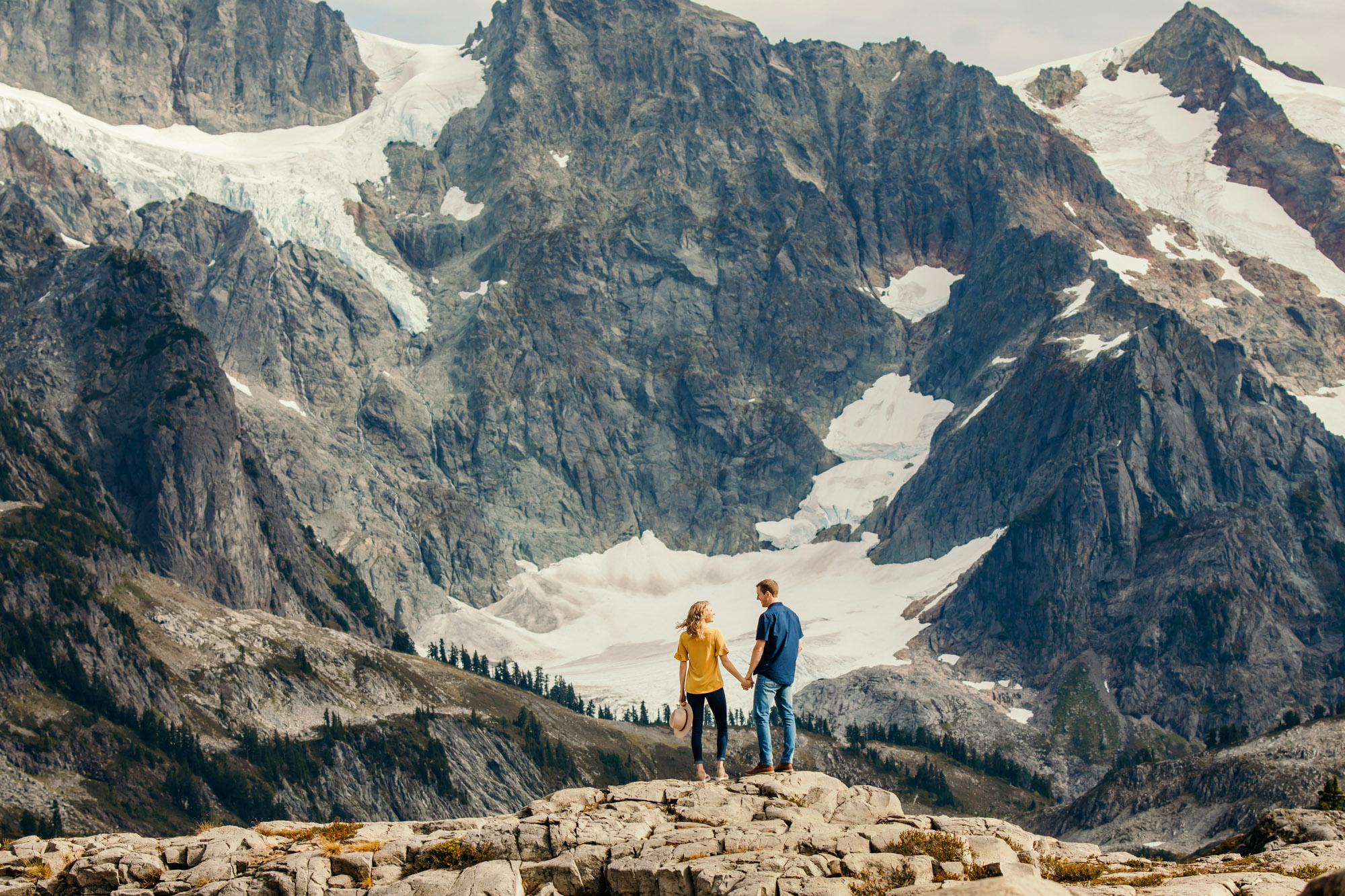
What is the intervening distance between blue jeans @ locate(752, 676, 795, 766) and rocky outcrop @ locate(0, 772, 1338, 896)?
1.12 meters

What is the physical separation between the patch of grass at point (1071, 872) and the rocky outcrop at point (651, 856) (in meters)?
→ 0.09

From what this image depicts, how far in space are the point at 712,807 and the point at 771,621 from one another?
6.45 metres

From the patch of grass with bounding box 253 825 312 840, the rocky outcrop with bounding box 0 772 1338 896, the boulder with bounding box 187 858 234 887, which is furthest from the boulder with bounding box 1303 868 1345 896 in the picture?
the patch of grass with bounding box 253 825 312 840

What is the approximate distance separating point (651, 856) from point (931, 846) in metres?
8.35

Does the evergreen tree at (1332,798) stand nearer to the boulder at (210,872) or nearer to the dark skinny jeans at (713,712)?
the dark skinny jeans at (713,712)

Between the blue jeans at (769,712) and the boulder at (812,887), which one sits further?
the blue jeans at (769,712)

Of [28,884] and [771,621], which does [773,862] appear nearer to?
[771,621]

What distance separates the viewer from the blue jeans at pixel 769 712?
172ft

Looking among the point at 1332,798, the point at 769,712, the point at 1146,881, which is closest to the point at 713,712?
the point at 769,712

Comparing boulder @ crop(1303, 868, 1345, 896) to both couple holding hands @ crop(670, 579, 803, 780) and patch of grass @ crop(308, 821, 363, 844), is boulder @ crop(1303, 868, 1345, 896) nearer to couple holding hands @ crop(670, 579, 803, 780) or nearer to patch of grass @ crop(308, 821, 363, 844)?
couple holding hands @ crop(670, 579, 803, 780)

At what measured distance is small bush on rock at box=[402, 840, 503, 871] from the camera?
50.5m

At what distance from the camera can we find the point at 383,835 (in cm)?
5788

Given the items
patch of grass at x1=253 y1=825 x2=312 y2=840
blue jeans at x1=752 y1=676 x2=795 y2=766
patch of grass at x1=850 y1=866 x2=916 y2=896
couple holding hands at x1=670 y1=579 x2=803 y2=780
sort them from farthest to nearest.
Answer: patch of grass at x1=253 y1=825 x2=312 y2=840 < blue jeans at x1=752 y1=676 x2=795 y2=766 < couple holding hands at x1=670 y1=579 x2=803 y2=780 < patch of grass at x1=850 y1=866 x2=916 y2=896

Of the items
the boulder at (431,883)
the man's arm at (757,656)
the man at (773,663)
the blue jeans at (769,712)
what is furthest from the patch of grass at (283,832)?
the man's arm at (757,656)
